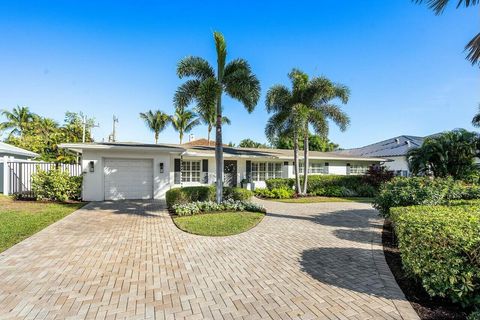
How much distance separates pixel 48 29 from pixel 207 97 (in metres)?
7.19

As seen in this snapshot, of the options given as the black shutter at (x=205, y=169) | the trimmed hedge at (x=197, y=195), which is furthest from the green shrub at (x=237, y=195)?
the black shutter at (x=205, y=169)

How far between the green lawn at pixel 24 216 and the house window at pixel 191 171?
6.75m

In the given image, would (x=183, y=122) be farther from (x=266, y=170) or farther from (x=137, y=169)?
(x=137, y=169)

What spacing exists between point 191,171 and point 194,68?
8.41 metres

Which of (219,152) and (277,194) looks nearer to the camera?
(219,152)

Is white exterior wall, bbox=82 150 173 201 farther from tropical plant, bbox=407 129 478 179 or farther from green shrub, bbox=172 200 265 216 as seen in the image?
tropical plant, bbox=407 129 478 179

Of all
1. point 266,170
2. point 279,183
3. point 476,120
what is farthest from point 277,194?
point 476,120

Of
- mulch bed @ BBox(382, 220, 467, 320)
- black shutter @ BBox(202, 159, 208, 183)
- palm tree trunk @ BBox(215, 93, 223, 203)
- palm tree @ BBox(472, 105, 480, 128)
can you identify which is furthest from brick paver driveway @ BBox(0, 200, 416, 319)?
palm tree @ BBox(472, 105, 480, 128)

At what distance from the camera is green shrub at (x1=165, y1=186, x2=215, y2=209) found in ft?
34.8

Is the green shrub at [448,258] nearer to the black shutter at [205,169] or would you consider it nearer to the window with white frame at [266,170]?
the black shutter at [205,169]

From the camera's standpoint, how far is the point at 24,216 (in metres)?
8.93

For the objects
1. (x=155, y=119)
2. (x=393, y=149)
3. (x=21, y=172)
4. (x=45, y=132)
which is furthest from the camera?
(x=393, y=149)

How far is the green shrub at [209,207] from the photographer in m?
9.62

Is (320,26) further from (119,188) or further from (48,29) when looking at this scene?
(119,188)
